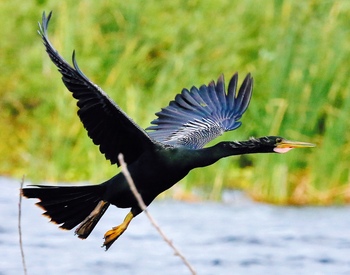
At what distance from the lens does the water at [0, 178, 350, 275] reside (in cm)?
1091

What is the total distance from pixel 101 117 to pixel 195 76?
5.89 metres

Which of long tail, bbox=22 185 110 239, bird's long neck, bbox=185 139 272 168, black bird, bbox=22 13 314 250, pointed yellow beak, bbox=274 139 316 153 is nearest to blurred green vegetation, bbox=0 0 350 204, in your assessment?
black bird, bbox=22 13 314 250

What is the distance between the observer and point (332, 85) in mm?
11773

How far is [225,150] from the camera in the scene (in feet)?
21.1

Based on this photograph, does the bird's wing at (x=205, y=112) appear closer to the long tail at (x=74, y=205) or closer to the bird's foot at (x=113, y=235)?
the long tail at (x=74, y=205)

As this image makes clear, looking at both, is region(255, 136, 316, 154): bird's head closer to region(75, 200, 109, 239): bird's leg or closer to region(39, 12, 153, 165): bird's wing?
region(39, 12, 153, 165): bird's wing

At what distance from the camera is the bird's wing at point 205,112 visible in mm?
7621

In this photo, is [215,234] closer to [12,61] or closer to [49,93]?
[49,93]

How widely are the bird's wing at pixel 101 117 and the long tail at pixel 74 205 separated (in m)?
0.24

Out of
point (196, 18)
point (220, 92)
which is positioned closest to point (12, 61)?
point (196, 18)

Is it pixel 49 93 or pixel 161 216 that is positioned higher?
pixel 49 93

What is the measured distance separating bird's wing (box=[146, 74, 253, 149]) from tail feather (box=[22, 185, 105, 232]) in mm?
962

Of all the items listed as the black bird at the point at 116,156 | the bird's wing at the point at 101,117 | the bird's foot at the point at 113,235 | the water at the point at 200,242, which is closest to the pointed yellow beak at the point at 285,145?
the black bird at the point at 116,156

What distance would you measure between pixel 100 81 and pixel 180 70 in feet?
3.47
